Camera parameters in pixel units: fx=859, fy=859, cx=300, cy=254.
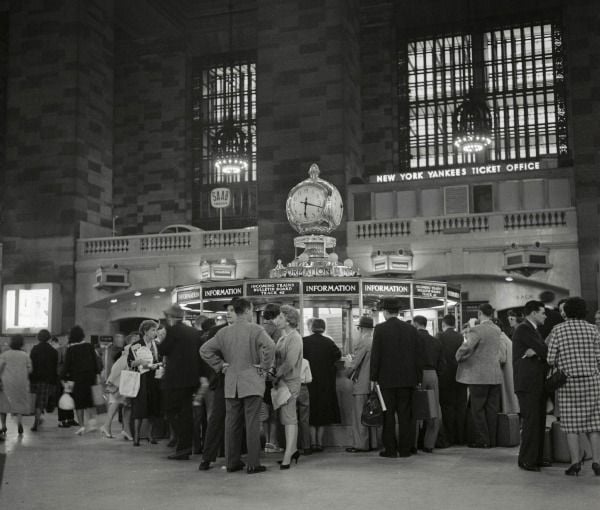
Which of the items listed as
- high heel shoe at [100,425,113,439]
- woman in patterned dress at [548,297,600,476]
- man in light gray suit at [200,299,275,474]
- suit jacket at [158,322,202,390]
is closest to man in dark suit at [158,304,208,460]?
suit jacket at [158,322,202,390]

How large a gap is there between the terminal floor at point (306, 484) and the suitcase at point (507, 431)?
580 millimetres

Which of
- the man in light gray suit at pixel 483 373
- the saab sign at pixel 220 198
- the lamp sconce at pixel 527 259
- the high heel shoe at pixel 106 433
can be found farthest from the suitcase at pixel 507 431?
the saab sign at pixel 220 198

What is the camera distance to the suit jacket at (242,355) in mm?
8227

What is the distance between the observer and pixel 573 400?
7723 millimetres

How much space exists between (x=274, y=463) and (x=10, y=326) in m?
18.4

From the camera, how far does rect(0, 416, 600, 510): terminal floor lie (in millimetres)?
6531

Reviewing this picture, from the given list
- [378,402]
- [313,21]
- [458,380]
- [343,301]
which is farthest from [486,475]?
[313,21]

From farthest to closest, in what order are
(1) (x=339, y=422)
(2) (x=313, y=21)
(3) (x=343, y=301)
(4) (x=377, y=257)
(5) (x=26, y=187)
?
(5) (x=26, y=187)
(2) (x=313, y=21)
(4) (x=377, y=257)
(3) (x=343, y=301)
(1) (x=339, y=422)

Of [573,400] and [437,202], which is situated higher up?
[437,202]

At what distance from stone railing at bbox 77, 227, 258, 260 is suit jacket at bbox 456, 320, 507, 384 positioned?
47.9 feet

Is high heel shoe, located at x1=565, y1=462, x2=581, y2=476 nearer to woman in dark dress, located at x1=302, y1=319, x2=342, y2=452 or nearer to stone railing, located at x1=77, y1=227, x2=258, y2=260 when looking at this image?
woman in dark dress, located at x1=302, y1=319, x2=342, y2=452

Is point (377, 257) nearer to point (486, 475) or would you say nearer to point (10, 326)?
point (10, 326)

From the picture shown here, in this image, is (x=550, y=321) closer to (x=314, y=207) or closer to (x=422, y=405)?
(x=422, y=405)

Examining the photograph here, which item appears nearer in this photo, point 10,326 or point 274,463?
point 274,463
